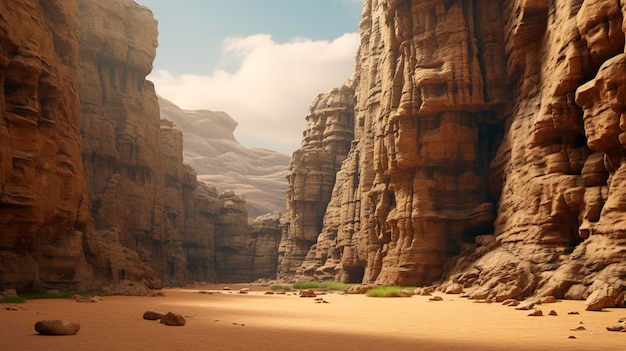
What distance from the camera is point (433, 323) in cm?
1228

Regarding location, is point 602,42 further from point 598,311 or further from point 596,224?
point 598,311

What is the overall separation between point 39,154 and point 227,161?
15449 centimetres

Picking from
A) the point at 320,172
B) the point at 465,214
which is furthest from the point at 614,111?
the point at 320,172

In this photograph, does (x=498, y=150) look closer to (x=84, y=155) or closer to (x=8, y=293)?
(x=8, y=293)

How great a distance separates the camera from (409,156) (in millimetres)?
35594

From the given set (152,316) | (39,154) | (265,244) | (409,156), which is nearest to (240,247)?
(265,244)

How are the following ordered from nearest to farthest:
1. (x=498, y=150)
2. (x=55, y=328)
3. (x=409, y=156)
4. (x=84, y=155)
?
(x=55, y=328)
(x=498, y=150)
(x=409, y=156)
(x=84, y=155)

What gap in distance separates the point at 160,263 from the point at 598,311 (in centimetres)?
4613

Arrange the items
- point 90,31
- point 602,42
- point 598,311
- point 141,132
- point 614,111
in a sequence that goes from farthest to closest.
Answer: point 141,132 → point 90,31 → point 602,42 → point 614,111 → point 598,311

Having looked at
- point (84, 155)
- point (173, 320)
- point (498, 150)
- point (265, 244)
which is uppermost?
point (84, 155)

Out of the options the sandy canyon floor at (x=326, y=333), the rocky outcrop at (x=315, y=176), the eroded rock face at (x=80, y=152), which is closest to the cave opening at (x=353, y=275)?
the rocky outcrop at (x=315, y=176)

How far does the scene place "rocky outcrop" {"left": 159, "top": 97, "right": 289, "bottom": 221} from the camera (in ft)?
487

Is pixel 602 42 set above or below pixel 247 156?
below

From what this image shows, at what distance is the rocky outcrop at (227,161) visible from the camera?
487ft
